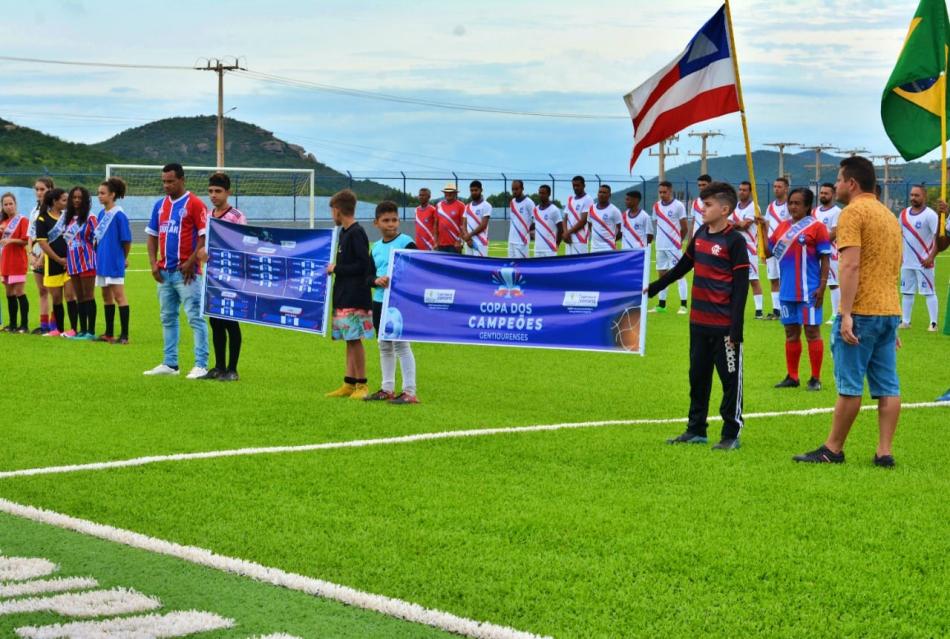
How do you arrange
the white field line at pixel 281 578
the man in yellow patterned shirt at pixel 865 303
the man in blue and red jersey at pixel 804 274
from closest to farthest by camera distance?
1. the white field line at pixel 281 578
2. the man in yellow patterned shirt at pixel 865 303
3. the man in blue and red jersey at pixel 804 274

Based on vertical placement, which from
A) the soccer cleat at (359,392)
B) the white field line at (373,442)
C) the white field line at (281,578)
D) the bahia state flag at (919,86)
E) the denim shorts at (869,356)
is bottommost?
the white field line at (281,578)

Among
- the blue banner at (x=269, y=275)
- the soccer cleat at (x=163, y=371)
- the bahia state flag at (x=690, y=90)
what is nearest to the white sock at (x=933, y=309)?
the bahia state flag at (x=690, y=90)

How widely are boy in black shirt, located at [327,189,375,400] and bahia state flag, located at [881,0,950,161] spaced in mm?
4675

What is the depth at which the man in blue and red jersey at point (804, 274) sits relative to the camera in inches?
509

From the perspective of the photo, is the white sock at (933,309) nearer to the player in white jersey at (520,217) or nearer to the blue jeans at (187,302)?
the player in white jersey at (520,217)

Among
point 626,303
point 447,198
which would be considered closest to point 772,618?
point 626,303

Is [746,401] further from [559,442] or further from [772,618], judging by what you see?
[772,618]

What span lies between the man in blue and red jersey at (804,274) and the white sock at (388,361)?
3.94 meters

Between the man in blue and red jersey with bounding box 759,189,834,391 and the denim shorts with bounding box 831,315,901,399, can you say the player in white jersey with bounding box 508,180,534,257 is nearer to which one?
the man in blue and red jersey with bounding box 759,189,834,391

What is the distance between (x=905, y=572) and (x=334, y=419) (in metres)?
5.52

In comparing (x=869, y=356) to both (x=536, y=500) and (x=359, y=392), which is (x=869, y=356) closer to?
(x=536, y=500)

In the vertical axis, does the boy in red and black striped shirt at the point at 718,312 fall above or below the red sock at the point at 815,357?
above

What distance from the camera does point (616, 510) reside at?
7379mm

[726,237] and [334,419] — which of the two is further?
[334,419]
